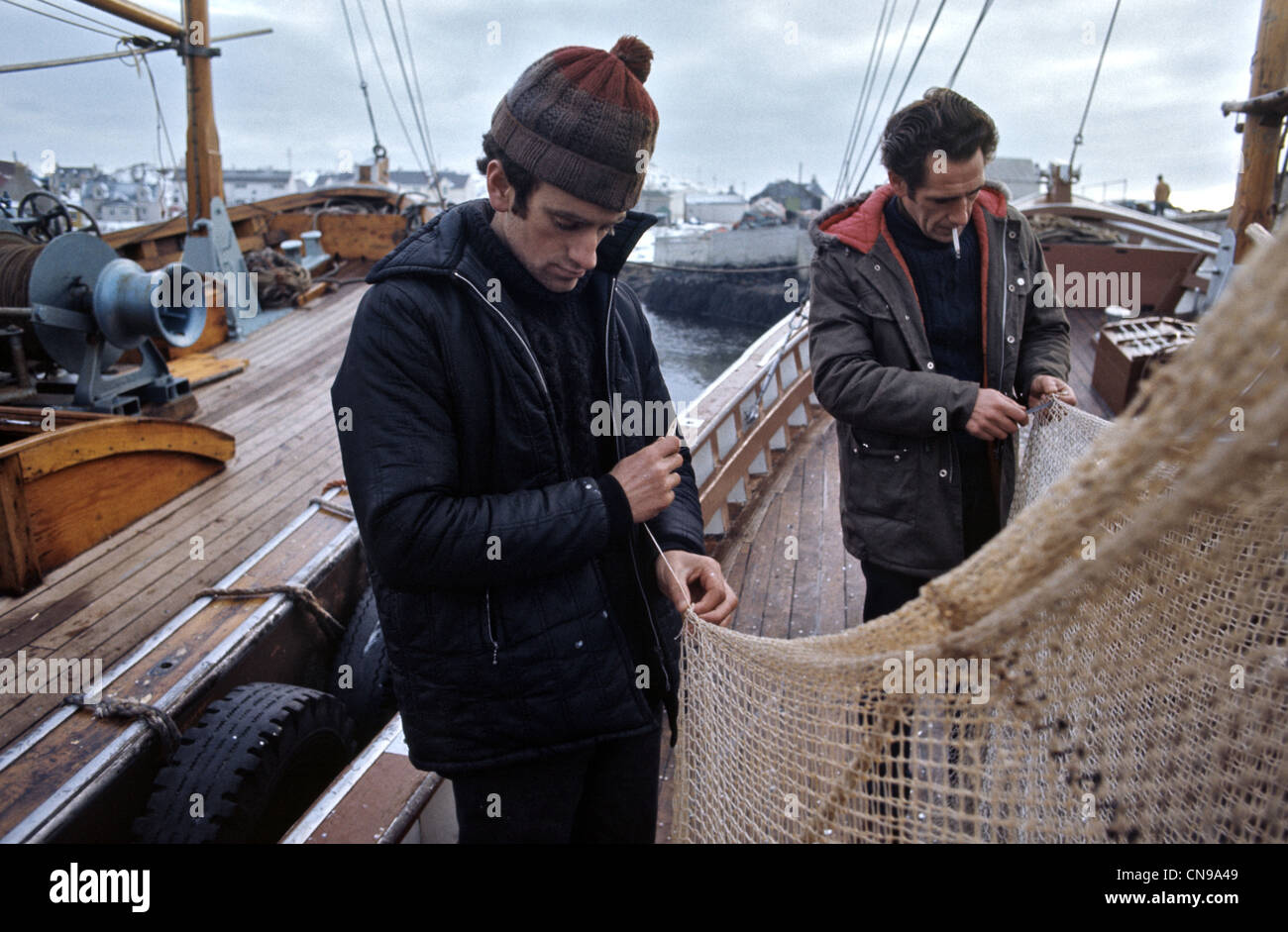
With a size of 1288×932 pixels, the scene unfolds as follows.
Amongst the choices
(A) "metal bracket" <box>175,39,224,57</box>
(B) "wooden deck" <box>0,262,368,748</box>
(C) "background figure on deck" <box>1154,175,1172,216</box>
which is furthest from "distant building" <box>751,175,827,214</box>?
(B) "wooden deck" <box>0,262,368,748</box>

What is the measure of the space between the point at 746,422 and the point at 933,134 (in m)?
2.83

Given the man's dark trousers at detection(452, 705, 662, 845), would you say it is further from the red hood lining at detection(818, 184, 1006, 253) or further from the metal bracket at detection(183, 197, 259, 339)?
→ the metal bracket at detection(183, 197, 259, 339)

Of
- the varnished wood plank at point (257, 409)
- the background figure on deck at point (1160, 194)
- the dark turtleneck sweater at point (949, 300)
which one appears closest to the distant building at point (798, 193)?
the background figure on deck at point (1160, 194)

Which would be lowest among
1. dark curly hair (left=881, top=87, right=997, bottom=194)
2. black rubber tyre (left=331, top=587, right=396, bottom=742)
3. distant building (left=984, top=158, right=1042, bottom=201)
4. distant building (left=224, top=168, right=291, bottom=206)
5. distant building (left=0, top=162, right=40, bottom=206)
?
black rubber tyre (left=331, top=587, right=396, bottom=742)

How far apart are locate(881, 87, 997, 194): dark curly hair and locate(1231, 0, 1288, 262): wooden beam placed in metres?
5.86

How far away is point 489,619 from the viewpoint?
1305 millimetres

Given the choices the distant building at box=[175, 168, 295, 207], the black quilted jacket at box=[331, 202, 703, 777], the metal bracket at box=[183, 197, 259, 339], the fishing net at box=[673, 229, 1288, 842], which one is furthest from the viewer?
the distant building at box=[175, 168, 295, 207]

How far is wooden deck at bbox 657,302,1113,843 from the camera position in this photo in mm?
3381

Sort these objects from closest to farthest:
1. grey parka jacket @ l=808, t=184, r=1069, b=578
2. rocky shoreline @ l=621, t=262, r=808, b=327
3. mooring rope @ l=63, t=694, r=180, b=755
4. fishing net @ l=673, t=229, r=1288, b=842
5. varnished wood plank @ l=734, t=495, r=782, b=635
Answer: fishing net @ l=673, t=229, r=1288, b=842
grey parka jacket @ l=808, t=184, r=1069, b=578
mooring rope @ l=63, t=694, r=180, b=755
varnished wood plank @ l=734, t=495, r=782, b=635
rocky shoreline @ l=621, t=262, r=808, b=327

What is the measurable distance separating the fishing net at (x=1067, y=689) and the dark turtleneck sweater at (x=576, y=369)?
11.5 inches

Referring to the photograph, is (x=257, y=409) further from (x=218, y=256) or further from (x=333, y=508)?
(x=218, y=256)

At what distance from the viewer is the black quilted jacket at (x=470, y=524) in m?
1.20
